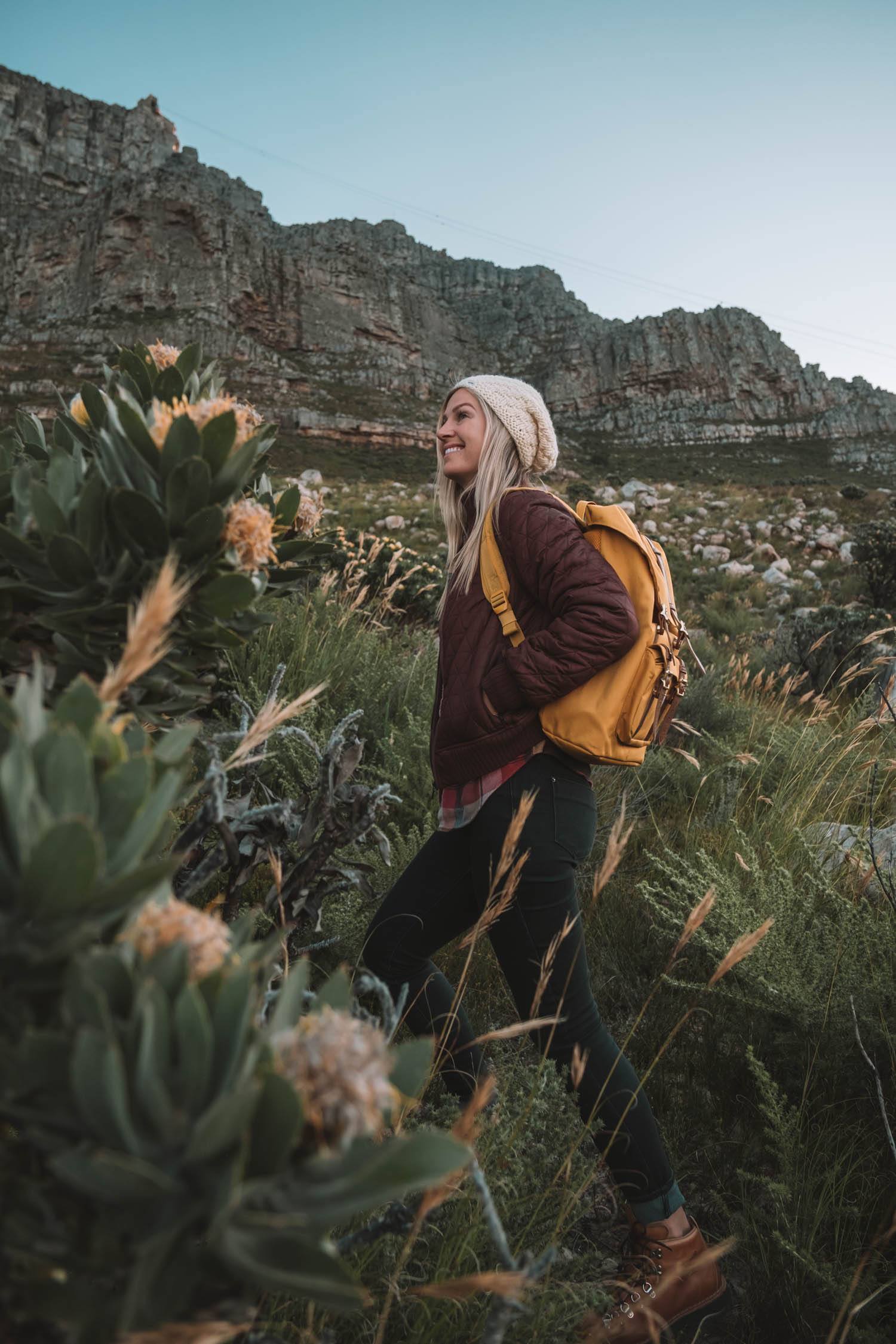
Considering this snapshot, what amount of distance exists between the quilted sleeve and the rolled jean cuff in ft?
4.08

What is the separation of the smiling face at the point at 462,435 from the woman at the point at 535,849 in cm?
7

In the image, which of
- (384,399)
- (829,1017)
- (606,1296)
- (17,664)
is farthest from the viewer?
(384,399)

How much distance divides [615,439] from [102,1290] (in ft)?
206

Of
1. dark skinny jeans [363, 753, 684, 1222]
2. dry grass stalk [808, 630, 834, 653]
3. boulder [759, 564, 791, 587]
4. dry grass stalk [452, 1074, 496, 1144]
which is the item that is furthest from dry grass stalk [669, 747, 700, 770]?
boulder [759, 564, 791, 587]

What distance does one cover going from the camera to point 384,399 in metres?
49.0

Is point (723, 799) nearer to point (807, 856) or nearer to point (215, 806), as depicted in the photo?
→ point (807, 856)

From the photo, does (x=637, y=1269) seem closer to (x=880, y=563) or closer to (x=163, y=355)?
(x=163, y=355)

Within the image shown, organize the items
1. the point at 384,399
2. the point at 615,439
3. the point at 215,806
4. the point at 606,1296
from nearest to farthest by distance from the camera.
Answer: the point at 215,806
the point at 606,1296
the point at 384,399
the point at 615,439

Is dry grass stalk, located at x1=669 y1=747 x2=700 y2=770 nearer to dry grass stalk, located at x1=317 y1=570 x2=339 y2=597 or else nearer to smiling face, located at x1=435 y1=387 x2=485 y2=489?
smiling face, located at x1=435 y1=387 x2=485 y2=489

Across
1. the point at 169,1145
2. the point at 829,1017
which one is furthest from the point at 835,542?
the point at 169,1145

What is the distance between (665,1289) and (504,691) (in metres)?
1.40

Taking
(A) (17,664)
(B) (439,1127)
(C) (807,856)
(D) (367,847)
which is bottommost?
(B) (439,1127)

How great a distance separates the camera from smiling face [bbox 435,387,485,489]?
220 cm

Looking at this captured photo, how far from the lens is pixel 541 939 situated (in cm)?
172
